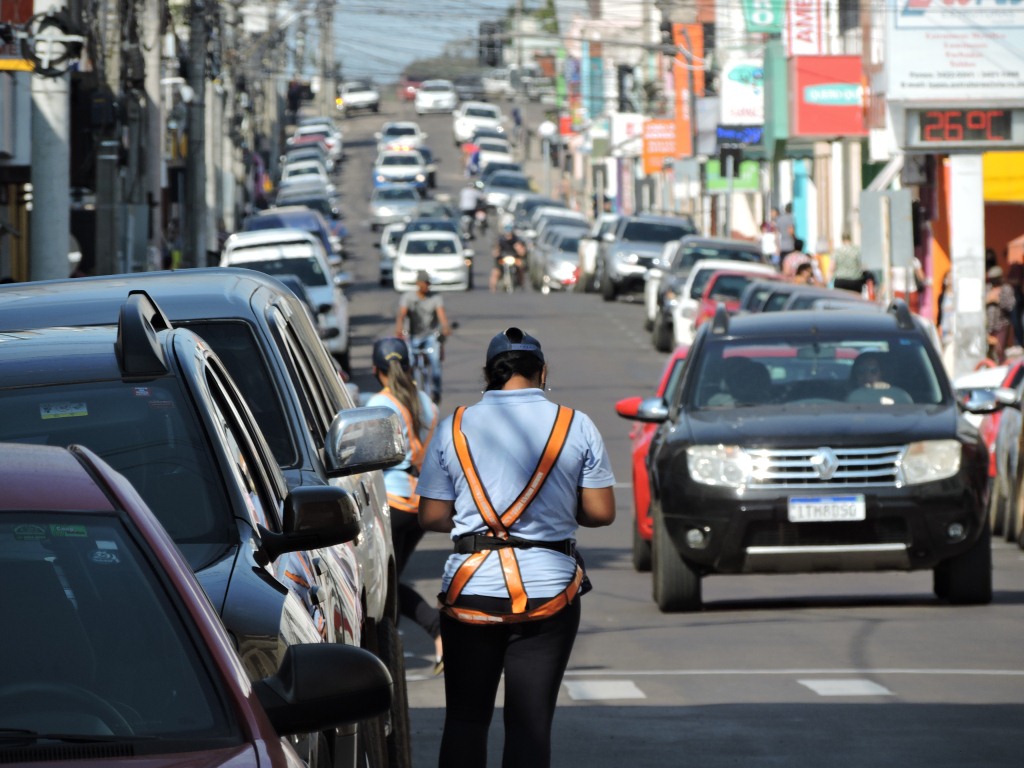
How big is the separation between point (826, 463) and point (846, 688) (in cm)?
238

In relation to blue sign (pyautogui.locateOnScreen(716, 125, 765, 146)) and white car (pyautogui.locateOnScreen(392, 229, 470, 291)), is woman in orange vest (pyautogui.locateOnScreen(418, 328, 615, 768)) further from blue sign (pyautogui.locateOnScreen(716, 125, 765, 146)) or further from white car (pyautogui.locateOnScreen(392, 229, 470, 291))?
blue sign (pyautogui.locateOnScreen(716, 125, 765, 146))

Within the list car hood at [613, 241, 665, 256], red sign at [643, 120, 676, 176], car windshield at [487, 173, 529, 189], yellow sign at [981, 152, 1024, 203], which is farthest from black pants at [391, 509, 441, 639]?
car windshield at [487, 173, 529, 189]

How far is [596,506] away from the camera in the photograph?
7.02 m

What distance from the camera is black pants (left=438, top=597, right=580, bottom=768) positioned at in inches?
269

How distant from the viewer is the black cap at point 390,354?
12.7 meters

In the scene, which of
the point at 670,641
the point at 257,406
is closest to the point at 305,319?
the point at 257,406

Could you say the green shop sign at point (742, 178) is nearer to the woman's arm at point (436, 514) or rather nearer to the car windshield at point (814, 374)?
the car windshield at point (814, 374)

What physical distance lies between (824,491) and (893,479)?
40 centimetres

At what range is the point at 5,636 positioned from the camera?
13.4ft

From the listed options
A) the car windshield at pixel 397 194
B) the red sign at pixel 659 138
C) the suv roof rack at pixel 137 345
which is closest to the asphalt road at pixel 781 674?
the suv roof rack at pixel 137 345

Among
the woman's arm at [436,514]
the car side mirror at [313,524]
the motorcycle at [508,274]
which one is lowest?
the motorcycle at [508,274]

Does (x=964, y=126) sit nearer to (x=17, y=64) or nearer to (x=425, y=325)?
(x=425, y=325)

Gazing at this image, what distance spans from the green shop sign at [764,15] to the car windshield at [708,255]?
15.9 m

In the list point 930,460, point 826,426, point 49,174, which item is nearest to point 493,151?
point 49,174
